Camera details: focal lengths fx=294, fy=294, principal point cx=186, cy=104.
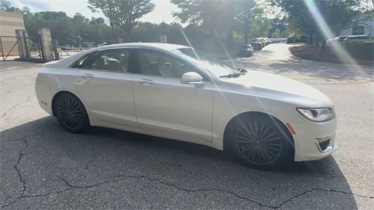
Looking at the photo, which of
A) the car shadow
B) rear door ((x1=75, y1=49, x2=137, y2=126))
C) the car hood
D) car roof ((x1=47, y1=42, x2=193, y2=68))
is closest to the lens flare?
the car hood

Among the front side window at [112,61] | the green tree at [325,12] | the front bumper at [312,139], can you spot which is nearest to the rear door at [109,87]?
the front side window at [112,61]

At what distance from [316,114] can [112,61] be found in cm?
286

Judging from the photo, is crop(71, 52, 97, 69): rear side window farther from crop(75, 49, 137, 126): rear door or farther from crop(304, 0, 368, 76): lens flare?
crop(304, 0, 368, 76): lens flare

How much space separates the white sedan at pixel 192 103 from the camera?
10.7 ft

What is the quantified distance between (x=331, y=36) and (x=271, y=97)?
31044 mm

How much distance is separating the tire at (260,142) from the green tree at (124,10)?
43.6 m

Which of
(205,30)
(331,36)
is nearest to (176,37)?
(205,30)

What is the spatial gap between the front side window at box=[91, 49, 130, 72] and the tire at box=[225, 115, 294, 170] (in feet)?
5.98

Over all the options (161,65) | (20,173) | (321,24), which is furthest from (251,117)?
(321,24)

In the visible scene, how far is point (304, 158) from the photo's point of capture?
10.7 feet

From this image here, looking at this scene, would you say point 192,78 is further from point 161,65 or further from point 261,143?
point 261,143

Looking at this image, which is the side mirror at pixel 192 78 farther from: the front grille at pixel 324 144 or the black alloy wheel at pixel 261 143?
the front grille at pixel 324 144

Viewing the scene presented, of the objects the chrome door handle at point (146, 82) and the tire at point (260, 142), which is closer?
the tire at point (260, 142)

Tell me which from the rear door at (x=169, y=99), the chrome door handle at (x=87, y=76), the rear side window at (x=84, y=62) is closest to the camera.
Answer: the rear door at (x=169, y=99)
